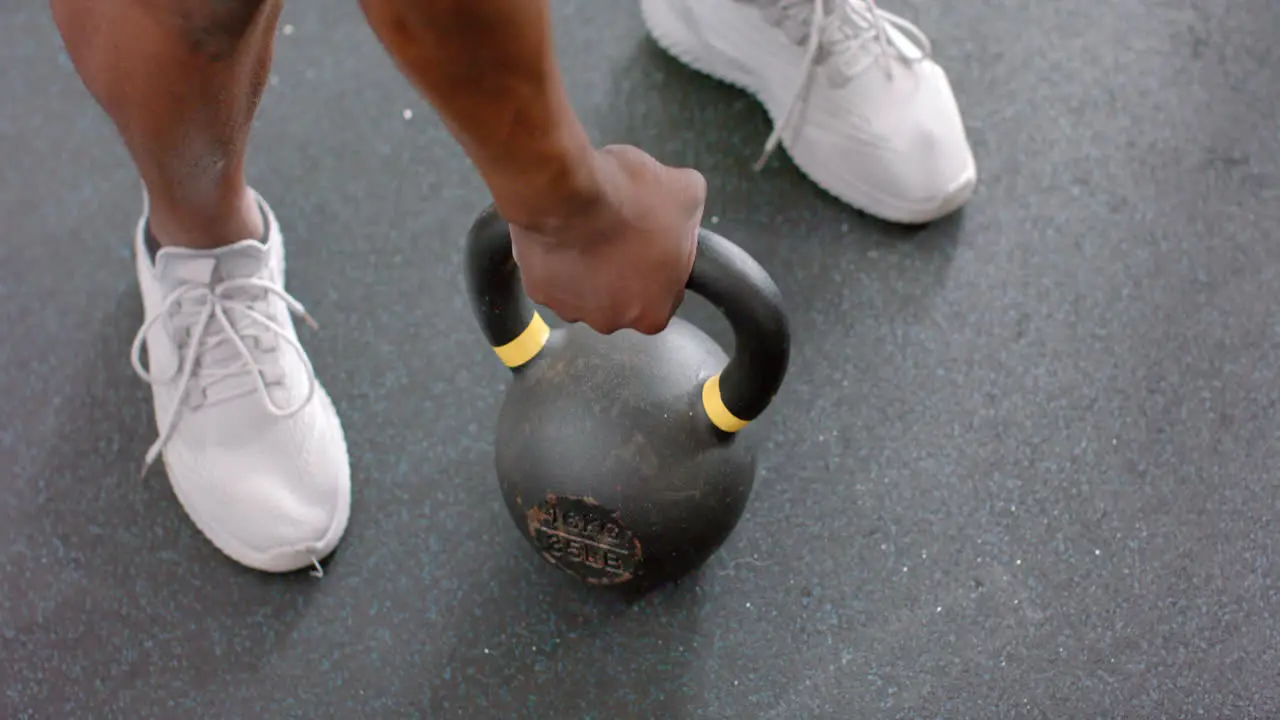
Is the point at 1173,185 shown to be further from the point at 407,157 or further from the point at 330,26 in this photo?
the point at 330,26

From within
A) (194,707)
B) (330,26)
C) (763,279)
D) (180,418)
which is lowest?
(194,707)

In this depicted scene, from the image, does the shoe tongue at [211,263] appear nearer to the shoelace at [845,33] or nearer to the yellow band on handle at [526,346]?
the yellow band on handle at [526,346]

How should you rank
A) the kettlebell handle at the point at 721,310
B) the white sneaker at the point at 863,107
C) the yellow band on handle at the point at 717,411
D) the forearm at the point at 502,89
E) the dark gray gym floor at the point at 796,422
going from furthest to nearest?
the white sneaker at the point at 863,107, the dark gray gym floor at the point at 796,422, the yellow band on handle at the point at 717,411, the kettlebell handle at the point at 721,310, the forearm at the point at 502,89

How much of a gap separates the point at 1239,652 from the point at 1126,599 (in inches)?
3.9

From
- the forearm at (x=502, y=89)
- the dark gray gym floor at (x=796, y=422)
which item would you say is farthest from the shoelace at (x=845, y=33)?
the forearm at (x=502, y=89)

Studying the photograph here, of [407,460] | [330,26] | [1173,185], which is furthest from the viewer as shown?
[330,26]

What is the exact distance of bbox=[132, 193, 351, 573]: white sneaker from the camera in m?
0.90

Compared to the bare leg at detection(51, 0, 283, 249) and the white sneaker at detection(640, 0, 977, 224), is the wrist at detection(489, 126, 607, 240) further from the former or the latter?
the white sneaker at detection(640, 0, 977, 224)

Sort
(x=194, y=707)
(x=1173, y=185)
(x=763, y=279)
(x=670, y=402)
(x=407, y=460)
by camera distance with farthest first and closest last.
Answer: (x=1173, y=185)
(x=407, y=460)
(x=194, y=707)
(x=670, y=402)
(x=763, y=279)

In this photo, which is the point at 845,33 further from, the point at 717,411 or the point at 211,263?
the point at 211,263

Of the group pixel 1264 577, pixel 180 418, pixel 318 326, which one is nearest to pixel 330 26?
pixel 318 326

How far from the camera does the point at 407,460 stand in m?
0.98

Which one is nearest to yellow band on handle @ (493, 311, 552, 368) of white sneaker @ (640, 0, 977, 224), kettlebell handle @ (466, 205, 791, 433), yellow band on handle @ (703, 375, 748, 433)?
kettlebell handle @ (466, 205, 791, 433)

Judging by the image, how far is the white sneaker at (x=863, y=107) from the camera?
106 cm
